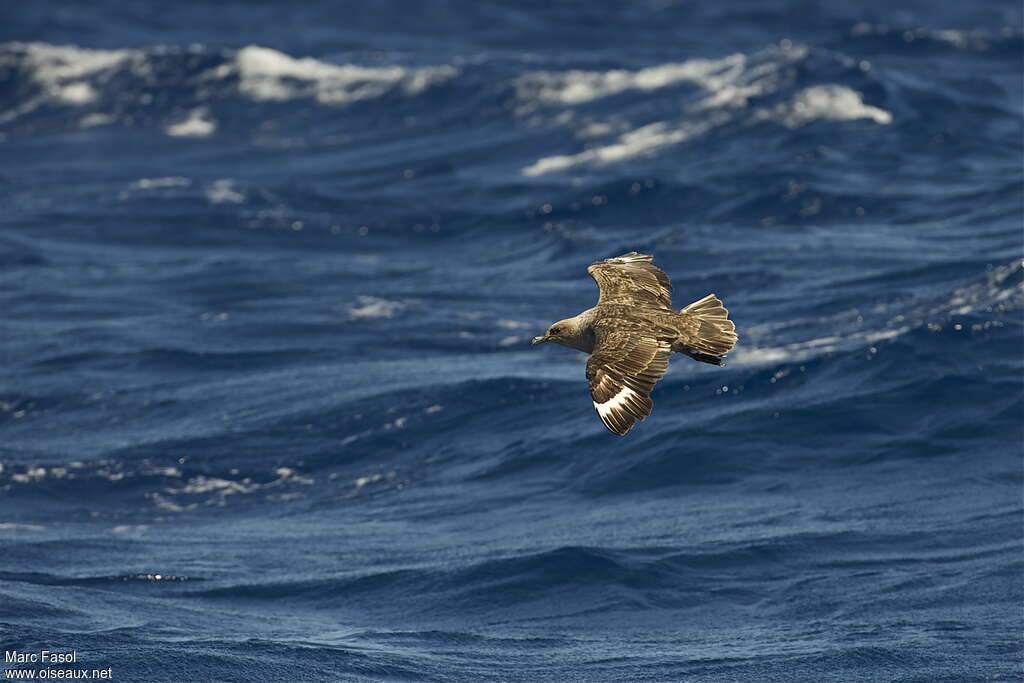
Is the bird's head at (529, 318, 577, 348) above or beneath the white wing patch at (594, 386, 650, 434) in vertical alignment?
above

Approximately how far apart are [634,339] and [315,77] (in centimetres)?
3189

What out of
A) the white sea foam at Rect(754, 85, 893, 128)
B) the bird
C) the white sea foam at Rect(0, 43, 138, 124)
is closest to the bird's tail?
the bird

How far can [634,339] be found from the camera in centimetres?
1261

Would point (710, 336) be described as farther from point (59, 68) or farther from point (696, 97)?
point (59, 68)

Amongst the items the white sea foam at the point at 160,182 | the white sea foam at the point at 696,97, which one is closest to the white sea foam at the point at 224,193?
the white sea foam at the point at 160,182

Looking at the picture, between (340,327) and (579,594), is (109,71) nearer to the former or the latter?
(340,327)

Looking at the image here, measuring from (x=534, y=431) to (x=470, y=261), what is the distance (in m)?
7.70

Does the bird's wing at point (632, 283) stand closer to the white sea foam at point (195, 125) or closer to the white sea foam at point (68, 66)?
the white sea foam at point (195, 125)

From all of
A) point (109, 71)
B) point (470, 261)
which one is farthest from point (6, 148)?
point (470, 261)

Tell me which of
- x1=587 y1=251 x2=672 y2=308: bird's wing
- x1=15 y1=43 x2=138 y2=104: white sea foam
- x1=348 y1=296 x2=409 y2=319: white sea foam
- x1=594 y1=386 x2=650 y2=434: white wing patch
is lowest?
x1=594 y1=386 x2=650 y2=434: white wing patch

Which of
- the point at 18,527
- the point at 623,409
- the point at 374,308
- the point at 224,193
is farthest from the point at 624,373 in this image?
the point at 224,193

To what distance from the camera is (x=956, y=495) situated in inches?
807

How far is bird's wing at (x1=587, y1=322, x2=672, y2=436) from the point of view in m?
11.7

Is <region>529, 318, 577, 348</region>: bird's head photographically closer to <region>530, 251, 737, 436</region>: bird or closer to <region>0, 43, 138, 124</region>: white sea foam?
<region>530, 251, 737, 436</region>: bird
